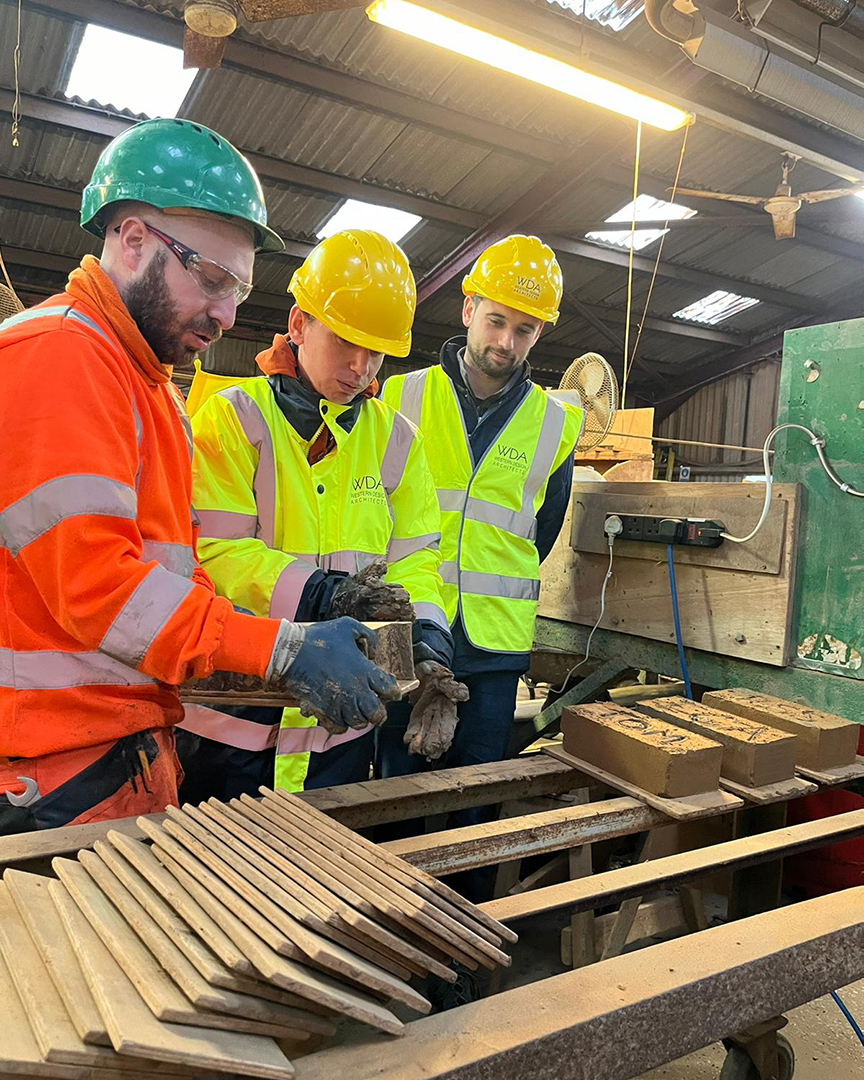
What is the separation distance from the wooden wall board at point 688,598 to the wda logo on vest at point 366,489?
1.44m

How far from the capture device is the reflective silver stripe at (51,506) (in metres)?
1.15

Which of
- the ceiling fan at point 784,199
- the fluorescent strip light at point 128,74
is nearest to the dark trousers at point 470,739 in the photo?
the ceiling fan at point 784,199

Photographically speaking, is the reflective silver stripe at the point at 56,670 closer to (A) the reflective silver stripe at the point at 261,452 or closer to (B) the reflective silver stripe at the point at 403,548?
(A) the reflective silver stripe at the point at 261,452

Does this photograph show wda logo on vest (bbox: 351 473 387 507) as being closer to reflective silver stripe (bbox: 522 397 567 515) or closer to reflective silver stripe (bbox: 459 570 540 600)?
reflective silver stripe (bbox: 459 570 540 600)

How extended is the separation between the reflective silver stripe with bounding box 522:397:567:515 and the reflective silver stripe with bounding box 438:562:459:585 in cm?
34

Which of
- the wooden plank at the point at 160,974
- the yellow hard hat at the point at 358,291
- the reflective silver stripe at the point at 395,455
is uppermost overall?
the yellow hard hat at the point at 358,291

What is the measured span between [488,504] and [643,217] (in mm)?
7558

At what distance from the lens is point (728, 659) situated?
285 cm

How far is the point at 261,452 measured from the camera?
1.90 metres

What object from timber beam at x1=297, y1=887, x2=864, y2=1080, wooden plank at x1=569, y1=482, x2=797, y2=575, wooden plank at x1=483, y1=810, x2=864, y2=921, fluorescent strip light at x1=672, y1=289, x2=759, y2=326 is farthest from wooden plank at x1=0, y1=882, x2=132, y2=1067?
fluorescent strip light at x1=672, y1=289, x2=759, y2=326

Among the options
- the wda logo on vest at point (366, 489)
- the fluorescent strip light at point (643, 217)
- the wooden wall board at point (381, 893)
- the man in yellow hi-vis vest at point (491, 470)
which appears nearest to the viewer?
the wooden wall board at point (381, 893)

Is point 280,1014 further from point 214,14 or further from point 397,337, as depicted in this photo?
point 214,14

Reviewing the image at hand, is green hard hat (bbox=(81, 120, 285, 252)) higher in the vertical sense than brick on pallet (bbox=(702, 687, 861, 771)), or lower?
higher

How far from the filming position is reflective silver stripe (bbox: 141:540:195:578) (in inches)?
53.9
